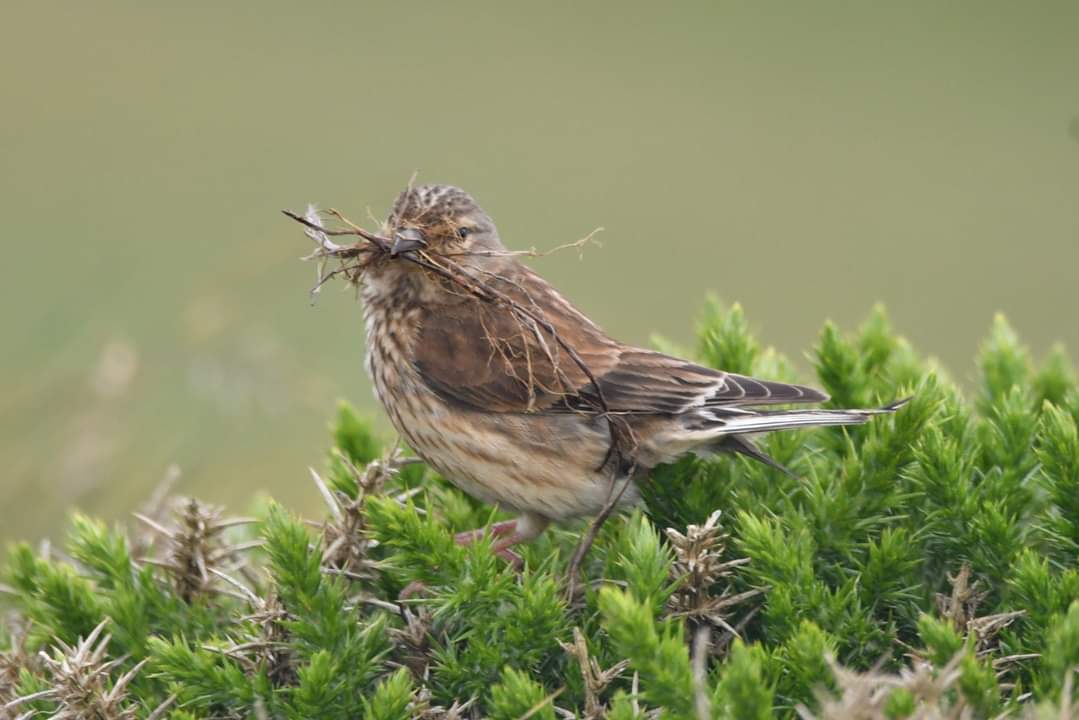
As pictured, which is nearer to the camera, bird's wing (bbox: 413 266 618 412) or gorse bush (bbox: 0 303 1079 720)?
gorse bush (bbox: 0 303 1079 720)

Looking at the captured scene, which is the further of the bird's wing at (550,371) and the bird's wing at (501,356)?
the bird's wing at (501,356)

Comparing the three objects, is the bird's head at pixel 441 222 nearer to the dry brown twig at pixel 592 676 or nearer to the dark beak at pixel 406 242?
the dark beak at pixel 406 242

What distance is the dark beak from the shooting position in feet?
14.2

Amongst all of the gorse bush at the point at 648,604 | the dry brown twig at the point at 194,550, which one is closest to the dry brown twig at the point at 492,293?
the gorse bush at the point at 648,604

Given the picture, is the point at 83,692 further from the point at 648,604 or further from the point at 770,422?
the point at 770,422

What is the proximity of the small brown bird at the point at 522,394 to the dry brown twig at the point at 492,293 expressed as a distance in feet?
0.04

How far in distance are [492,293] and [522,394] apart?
0.65 meters

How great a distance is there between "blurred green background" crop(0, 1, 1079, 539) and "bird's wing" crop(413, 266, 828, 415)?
1961mm

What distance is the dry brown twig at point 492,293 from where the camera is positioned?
392cm

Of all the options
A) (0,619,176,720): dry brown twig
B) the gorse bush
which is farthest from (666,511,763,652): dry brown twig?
(0,619,176,720): dry brown twig

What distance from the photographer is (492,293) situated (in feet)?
13.1

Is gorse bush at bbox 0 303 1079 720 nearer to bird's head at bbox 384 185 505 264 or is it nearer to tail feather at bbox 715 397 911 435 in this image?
A: tail feather at bbox 715 397 911 435

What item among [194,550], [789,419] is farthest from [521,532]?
[194,550]

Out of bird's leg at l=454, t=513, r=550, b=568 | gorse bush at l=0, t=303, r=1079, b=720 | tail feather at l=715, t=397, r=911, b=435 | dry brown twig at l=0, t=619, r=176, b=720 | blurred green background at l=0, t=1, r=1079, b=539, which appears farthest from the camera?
blurred green background at l=0, t=1, r=1079, b=539
